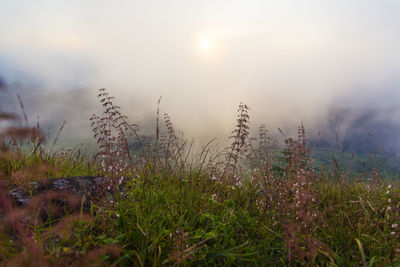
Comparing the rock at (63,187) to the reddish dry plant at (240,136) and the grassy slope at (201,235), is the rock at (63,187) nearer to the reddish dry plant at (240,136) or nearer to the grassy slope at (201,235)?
the grassy slope at (201,235)

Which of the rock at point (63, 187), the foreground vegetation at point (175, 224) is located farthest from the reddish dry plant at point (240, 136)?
the rock at point (63, 187)

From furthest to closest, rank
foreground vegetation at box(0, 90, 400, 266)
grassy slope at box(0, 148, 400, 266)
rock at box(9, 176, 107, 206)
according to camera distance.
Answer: rock at box(9, 176, 107, 206) → grassy slope at box(0, 148, 400, 266) → foreground vegetation at box(0, 90, 400, 266)

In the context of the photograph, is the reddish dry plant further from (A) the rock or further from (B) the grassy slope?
(A) the rock

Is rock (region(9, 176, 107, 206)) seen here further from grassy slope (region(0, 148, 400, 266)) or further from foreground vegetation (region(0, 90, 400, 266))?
grassy slope (region(0, 148, 400, 266))

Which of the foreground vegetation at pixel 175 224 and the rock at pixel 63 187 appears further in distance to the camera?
the rock at pixel 63 187

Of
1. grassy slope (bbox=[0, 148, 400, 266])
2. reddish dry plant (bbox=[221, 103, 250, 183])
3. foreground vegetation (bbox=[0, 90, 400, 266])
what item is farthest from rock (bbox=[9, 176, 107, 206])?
reddish dry plant (bbox=[221, 103, 250, 183])

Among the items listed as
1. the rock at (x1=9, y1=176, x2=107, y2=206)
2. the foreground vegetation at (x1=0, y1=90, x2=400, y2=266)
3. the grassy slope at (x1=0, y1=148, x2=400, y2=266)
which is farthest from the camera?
the rock at (x1=9, y1=176, x2=107, y2=206)

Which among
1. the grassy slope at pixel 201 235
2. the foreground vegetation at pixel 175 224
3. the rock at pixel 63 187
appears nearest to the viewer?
the foreground vegetation at pixel 175 224

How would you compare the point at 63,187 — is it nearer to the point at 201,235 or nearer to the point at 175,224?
the point at 175,224

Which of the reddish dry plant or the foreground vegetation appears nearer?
the foreground vegetation

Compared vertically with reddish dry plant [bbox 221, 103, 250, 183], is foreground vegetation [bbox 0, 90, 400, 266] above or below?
below

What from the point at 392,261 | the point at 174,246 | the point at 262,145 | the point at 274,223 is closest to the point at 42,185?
the point at 174,246

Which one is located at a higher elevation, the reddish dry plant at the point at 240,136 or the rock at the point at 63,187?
the reddish dry plant at the point at 240,136

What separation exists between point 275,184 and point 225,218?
42.5 inches
